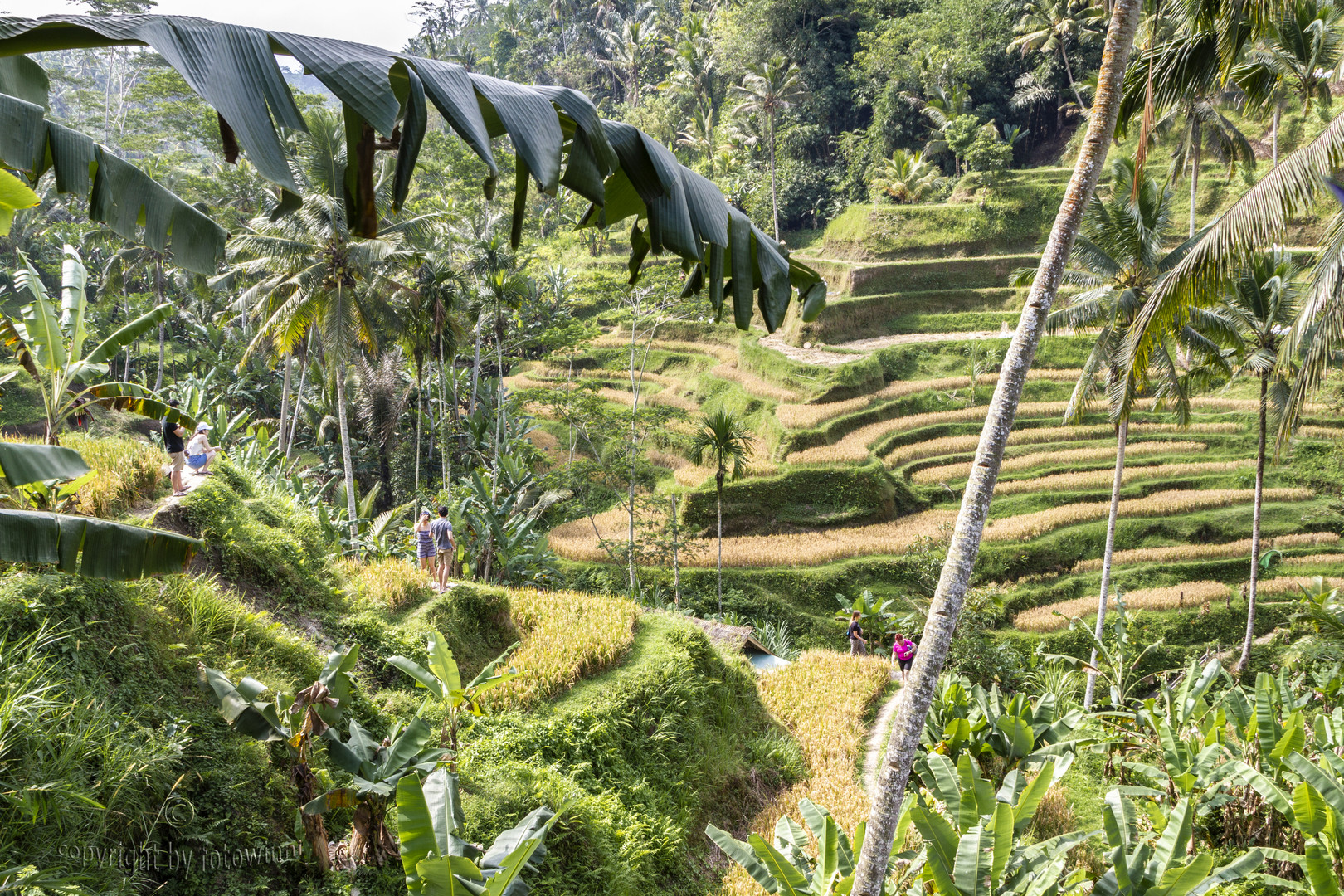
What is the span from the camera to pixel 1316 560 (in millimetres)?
17047

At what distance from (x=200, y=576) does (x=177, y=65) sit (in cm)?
533

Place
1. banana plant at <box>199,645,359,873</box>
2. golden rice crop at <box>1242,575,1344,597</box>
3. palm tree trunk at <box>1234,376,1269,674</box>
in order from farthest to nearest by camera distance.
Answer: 1. golden rice crop at <box>1242,575,1344,597</box>
2. palm tree trunk at <box>1234,376,1269,674</box>
3. banana plant at <box>199,645,359,873</box>

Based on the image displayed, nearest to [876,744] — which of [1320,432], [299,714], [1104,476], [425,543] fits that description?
[425,543]

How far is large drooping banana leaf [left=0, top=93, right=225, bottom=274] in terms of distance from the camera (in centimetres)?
230

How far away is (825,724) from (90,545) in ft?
28.5

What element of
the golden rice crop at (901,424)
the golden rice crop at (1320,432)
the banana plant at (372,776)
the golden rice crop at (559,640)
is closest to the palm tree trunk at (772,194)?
the golden rice crop at (901,424)

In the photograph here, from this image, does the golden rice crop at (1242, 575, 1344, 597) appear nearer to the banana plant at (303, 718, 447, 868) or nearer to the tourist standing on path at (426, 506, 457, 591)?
the tourist standing on path at (426, 506, 457, 591)

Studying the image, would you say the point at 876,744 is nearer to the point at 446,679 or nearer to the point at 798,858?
the point at 798,858

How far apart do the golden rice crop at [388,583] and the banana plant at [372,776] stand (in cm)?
370

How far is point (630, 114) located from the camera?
3772cm

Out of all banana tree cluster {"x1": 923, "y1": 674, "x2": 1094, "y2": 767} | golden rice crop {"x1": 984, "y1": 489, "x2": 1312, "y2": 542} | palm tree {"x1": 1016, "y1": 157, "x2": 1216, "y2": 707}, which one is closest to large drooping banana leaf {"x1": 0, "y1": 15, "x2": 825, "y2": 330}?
banana tree cluster {"x1": 923, "y1": 674, "x2": 1094, "y2": 767}

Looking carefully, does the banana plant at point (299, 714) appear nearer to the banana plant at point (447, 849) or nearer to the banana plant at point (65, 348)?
the banana plant at point (447, 849)

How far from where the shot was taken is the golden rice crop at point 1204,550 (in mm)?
17328

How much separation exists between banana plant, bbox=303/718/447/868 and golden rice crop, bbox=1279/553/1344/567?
1963 cm
